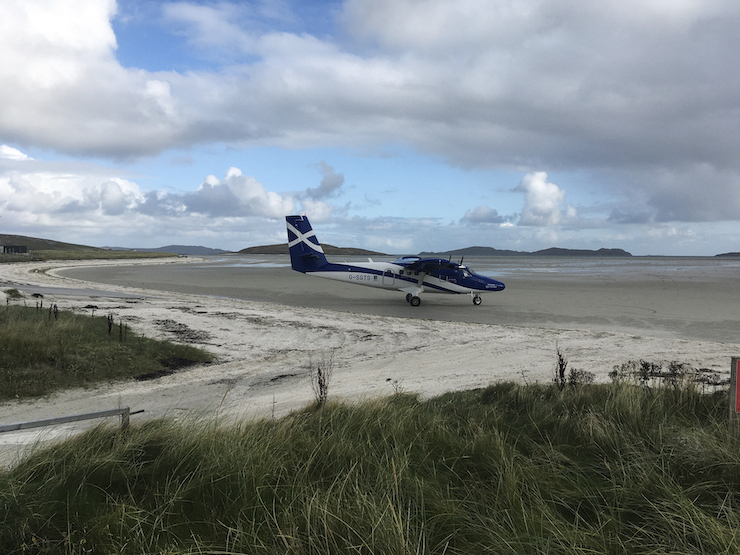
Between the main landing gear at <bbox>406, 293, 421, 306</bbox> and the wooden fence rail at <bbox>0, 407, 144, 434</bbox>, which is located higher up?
the wooden fence rail at <bbox>0, 407, 144, 434</bbox>

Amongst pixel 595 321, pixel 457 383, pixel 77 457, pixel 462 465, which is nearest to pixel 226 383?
pixel 457 383

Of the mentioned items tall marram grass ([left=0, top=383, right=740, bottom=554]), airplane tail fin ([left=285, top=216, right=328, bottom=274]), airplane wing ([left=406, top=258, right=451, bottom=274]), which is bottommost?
tall marram grass ([left=0, top=383, right=740, bottom=554])

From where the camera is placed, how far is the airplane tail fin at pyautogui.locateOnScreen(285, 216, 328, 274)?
23734 millimetres

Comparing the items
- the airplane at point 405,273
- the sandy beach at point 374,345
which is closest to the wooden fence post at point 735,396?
the sandy beach at point 374,345

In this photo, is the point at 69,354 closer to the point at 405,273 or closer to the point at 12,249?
the point at 405,273

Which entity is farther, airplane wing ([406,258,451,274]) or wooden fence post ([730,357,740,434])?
airplane wing ([406,258,451,274])

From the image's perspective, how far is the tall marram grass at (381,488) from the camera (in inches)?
93.3

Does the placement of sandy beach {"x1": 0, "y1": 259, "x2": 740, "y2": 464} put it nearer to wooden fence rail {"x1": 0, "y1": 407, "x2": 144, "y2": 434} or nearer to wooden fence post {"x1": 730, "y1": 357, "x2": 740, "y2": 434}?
wooden fence rail {"x1": 0, "y1": 407, "x2": 144, "y2": 434}

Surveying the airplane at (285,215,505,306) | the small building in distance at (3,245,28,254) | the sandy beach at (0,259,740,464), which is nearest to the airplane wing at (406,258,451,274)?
the airplane at (285,215,505,306)

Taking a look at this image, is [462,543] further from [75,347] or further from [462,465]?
[75,347]

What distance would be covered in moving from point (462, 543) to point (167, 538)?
1.56 meters

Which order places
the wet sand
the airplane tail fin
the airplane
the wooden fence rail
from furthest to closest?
the airplane tail fin
the airplane
the wet sand
the wooden fence rail

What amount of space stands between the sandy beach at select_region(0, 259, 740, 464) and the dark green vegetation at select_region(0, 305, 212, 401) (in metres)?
0.55

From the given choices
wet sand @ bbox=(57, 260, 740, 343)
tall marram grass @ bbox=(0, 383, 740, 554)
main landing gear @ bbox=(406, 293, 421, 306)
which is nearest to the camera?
tall marram grass @ bbox=(0, 383, 740, 554)
